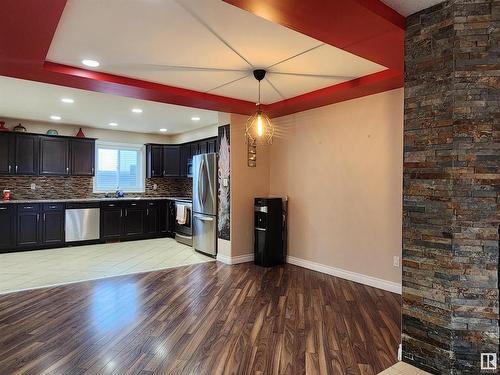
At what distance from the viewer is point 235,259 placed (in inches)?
200

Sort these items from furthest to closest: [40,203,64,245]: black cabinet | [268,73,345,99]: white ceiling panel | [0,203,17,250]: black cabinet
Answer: [40,203,64,245]: black cabinet < [0,203,17,250]: black cabinet < [268,73,345,99]: white ceiling panel

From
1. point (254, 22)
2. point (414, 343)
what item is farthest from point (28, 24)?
point (414, 343)

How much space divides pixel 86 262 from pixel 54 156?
2.64 metres

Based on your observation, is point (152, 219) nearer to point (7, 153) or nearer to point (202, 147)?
point (202, 147)

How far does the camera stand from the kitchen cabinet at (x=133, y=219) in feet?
22.9

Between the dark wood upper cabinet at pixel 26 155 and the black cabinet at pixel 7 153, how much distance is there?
0.20ft

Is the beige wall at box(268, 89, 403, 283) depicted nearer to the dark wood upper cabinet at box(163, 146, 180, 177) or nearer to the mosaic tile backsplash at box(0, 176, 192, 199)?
the dark wood upper cabinet at box(163, 146, 180, 177)

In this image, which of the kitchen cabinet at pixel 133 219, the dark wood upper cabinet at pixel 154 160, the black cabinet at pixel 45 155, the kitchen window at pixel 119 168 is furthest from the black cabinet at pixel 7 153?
the dark wood upper cabinet at pixel 154 160

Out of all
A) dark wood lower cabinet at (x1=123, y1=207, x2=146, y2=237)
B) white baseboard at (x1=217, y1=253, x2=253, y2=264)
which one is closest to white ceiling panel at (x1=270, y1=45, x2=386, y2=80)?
white baseboard at (x1=217, y1=253, x2=253, y2=264)

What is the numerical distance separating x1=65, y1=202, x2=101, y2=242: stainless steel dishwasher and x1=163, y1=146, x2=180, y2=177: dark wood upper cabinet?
70.9 inches

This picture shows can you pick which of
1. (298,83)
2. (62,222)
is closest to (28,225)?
(62,222)

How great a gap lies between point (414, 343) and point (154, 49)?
311cm

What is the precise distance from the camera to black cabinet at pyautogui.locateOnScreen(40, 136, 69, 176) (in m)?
6.36

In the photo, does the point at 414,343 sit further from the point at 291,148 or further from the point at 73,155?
the point at 73,155
